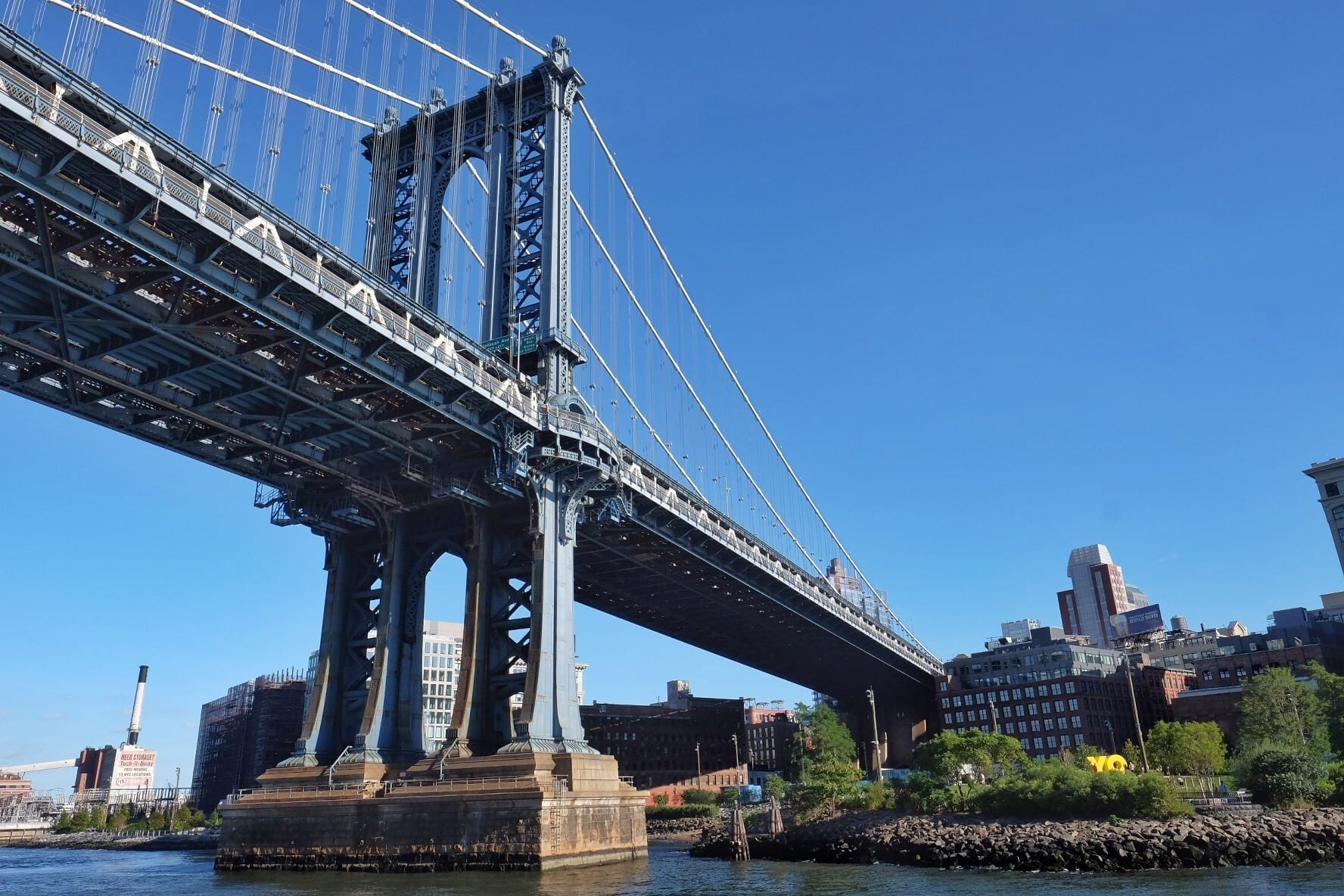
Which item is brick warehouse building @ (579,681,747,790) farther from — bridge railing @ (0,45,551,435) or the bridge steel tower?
bridge railing @ (0,45,551,435)

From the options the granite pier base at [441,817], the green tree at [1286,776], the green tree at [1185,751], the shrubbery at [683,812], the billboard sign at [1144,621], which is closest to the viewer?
the granite pier base at [441,817]

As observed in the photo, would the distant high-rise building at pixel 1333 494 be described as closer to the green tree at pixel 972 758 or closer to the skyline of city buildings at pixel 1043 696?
the skyline of city buildings at pixel 1043 696

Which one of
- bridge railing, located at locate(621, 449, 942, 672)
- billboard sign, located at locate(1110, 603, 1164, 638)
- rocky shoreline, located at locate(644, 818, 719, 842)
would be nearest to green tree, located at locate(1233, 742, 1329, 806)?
bridge railing, located at locate(621, 449, 942, 672)

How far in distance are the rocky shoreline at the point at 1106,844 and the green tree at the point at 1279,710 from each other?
1452 inches

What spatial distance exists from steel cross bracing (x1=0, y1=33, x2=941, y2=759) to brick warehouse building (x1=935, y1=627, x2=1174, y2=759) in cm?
6645

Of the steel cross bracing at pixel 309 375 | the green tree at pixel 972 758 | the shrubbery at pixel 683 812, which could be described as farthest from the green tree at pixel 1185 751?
the shrubbery at pixel 683 812

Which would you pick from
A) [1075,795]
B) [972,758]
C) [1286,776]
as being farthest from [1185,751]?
[1075,795]

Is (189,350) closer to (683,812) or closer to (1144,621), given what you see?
(683,812)

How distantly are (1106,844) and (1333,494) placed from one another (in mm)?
121391

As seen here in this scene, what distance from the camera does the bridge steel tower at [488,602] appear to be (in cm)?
4569

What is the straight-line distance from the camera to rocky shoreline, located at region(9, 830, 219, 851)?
9971 cm

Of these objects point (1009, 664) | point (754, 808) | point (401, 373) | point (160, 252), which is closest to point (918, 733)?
point (1009, 664)

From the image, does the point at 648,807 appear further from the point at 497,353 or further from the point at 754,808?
the point at 497,353

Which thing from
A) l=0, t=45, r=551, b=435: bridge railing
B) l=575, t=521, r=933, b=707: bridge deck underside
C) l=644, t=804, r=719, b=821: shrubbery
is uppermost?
l=0, t=45, r=551, b=435: bridge railing
